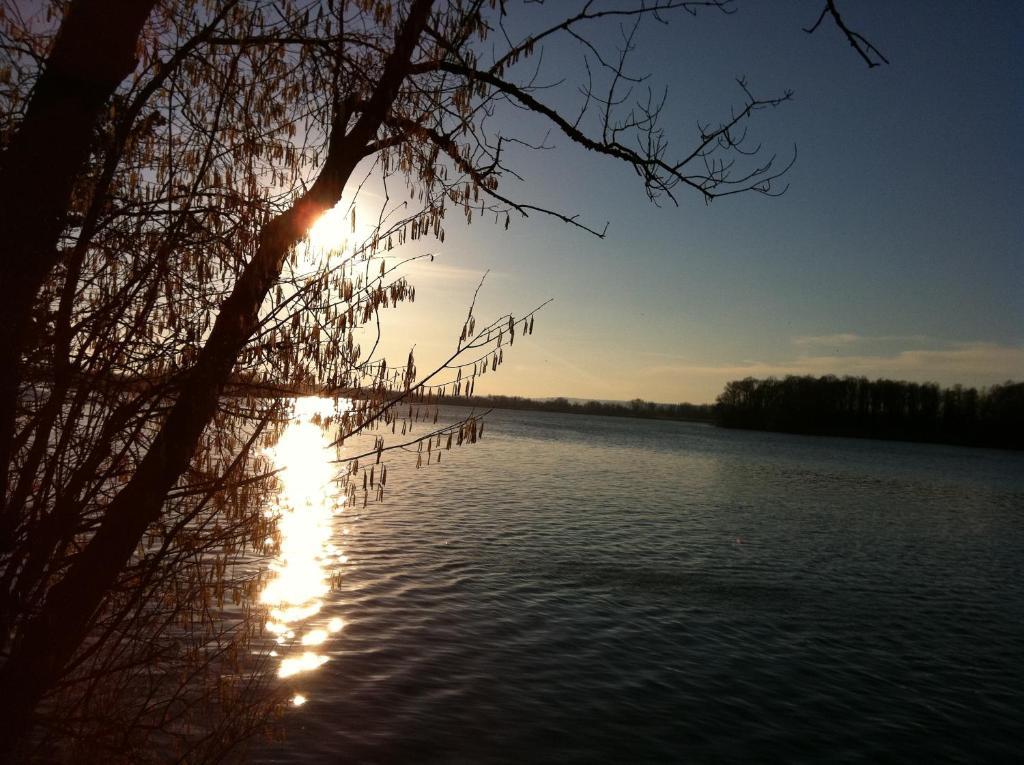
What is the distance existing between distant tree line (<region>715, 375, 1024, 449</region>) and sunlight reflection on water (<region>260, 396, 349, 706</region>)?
156 meters

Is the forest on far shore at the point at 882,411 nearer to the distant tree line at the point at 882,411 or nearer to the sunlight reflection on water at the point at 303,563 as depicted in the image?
the distant tree line at the point at 882,411

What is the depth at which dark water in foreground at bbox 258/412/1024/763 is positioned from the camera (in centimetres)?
982

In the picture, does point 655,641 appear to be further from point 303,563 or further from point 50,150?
point 50,150

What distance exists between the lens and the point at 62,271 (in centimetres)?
461

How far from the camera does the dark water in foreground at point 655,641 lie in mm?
9820

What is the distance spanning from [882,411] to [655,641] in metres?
166

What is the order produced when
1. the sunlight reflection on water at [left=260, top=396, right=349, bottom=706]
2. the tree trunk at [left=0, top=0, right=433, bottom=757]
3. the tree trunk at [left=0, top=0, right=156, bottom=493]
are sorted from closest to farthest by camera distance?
1. the tree trunk at [left=0, top=0, right=156, bottom=493]
2. the tree trunk at [left=0, top=0, right=433, bottom=757]
3. the sunlight reflection on water at [left=260, top=396, right=349, bottom=706]

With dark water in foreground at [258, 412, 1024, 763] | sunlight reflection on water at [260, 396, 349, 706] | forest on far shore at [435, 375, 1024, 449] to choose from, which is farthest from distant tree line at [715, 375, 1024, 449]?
sunlight reflection on water at [260, 396, 349, 706]

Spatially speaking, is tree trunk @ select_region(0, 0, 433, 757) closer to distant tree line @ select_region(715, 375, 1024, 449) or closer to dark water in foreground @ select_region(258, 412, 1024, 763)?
dark water in foreground @ select_region(258, 412, 1024, 763)

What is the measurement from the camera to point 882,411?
6235 inches

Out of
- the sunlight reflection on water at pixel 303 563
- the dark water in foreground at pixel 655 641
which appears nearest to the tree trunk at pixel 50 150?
the sunlight reflection on water at pixel 303 563

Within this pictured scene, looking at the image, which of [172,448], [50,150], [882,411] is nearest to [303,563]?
[172,448]

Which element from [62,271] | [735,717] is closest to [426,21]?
[62,271]

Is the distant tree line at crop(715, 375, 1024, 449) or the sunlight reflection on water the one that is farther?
the distant tree line at crop(715, 375, 1024, 449)
